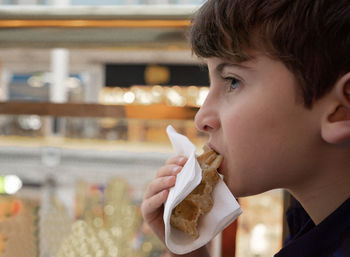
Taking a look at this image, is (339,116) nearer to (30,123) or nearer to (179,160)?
(179,160)

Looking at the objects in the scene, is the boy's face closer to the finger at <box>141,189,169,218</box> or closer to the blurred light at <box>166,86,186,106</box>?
the finger at <box>141,189,169,218</box>

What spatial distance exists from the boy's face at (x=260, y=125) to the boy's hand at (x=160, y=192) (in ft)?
0.52

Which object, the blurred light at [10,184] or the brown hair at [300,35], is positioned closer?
the brown hair at [300,35]

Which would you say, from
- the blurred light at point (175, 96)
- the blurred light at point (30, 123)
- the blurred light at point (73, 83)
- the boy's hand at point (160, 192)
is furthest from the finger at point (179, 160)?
the blurred light at point (73, 83)

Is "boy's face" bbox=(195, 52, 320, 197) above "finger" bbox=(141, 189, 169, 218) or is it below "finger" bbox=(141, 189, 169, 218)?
above

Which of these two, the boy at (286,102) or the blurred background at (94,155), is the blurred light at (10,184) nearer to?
the blurred background at (94,155)

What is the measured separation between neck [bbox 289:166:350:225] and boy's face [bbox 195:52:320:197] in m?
0.03

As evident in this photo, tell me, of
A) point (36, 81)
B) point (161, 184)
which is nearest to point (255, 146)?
point (161, 184)

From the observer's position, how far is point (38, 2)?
1.51 m

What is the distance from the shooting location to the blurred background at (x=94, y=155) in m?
1.17

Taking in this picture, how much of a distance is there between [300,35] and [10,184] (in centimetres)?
108

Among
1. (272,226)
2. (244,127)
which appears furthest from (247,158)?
(272,226)

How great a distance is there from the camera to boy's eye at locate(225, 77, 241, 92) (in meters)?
0.79

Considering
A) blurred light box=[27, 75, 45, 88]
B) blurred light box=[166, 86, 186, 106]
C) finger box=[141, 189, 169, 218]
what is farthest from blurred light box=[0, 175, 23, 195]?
blurred light box=[27, 75, 45, 88]
